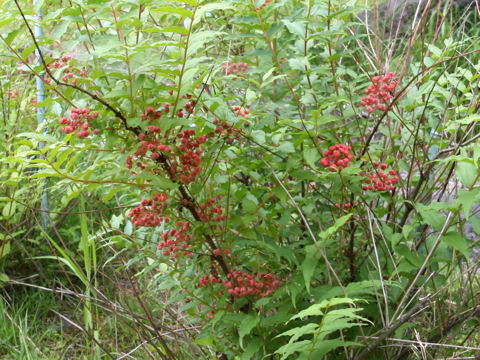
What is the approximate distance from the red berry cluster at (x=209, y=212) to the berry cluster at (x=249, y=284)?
0.18 meters

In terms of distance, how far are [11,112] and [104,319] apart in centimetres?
126

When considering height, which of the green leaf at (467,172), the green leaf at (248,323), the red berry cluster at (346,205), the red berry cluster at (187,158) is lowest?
the green leaf at (248,323)

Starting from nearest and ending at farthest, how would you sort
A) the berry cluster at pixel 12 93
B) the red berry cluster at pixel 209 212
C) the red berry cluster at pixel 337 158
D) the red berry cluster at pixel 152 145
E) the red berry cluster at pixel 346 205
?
the red berry cluster at pixel 152 145 < the red berry cluster at pixel 337 158 < the red berry cluster at pixel 209 212 < the red berry cluster at pixel 346 205 < the berry cluster at pixel 12 93

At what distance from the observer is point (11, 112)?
3.25 m

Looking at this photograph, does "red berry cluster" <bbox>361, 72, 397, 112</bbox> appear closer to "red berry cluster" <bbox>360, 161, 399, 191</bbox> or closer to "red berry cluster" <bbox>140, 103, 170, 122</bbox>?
"red berry cluster" <bbox>360, 161, 399, 191</bbox>

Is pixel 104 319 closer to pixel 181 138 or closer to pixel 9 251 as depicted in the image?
pixel 9 251

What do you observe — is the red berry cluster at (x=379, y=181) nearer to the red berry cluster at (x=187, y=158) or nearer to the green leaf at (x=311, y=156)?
the green leaf at (x=311, y=156)

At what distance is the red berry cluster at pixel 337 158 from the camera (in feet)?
5.29

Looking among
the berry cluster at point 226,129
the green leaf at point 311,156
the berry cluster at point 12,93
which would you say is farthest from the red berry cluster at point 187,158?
the berry cluster at point 12,93

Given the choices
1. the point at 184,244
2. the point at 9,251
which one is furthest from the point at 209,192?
the point at 9,251

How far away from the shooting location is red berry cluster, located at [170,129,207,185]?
1.59m

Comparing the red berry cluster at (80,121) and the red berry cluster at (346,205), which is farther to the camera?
the red berry cluster at (346,205)

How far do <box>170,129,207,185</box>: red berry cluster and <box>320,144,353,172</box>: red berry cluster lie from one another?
0.35 meters

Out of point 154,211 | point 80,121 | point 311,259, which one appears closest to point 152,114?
point 80,121
